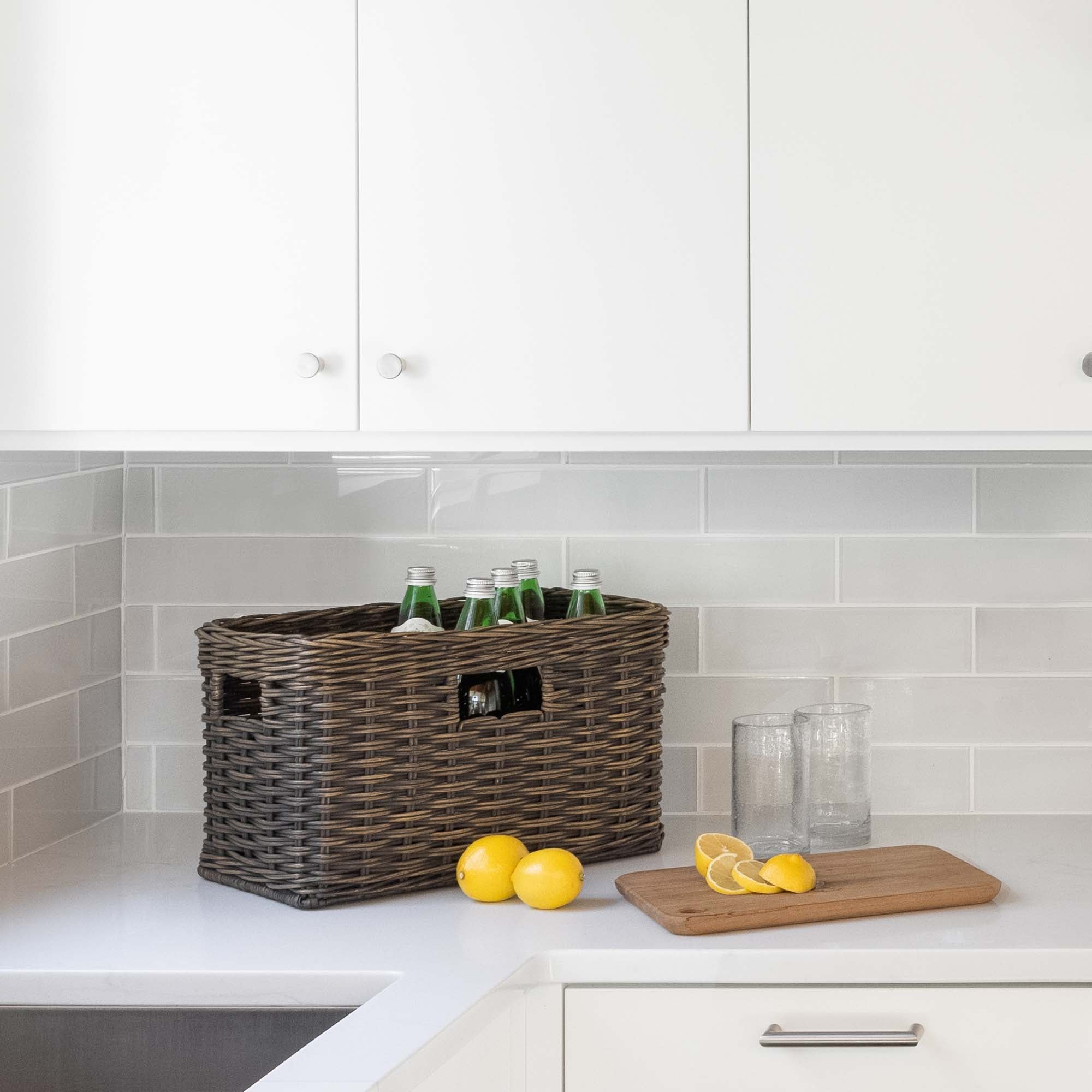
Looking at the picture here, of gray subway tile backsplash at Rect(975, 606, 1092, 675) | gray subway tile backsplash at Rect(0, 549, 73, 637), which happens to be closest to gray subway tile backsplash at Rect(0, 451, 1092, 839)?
gray subway tile backsplash at Rect(975, 606, 1092, 675)

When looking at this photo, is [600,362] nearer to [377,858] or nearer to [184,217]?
[184,217]

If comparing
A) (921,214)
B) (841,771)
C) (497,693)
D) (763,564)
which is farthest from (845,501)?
(497,693)

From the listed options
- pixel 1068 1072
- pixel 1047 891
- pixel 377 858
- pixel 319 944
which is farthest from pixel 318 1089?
pixel 1047 891

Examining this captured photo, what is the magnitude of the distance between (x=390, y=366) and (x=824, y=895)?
0.72 metres

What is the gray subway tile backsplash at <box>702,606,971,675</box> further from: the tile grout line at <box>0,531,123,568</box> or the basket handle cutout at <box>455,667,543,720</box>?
the tile grout line at <box>0,531,123,568</box>

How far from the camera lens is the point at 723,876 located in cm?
138

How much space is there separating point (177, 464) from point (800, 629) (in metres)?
0.90

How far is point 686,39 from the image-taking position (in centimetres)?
140

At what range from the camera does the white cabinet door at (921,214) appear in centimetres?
140

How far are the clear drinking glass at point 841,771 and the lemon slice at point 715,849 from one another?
0.22 m

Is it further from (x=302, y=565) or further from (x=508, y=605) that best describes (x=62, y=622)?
(x=508, y=605)

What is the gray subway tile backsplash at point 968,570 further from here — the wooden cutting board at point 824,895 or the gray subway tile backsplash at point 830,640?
the wooden cutting board at point 824,895

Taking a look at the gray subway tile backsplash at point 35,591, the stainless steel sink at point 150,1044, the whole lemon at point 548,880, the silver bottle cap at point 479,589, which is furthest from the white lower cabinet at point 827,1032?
the gray subway tile backsplash at point 35,591

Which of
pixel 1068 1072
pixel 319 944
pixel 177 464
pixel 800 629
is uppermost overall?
pixel 177 464
